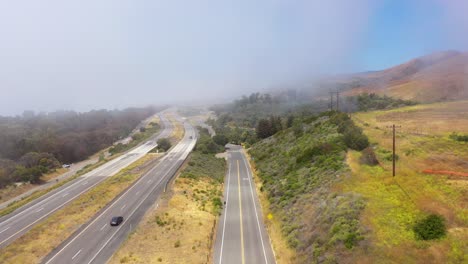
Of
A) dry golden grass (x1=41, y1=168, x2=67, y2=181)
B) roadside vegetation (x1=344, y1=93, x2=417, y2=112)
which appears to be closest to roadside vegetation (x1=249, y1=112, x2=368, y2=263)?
roadside vegetation (x1=344, y1=93, x2=417, y2=112)

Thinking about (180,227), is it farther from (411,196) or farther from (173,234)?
(411,196)

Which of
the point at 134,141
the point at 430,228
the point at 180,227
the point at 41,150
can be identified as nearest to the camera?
the point at 430,228

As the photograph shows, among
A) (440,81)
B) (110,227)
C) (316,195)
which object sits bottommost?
(110,227)

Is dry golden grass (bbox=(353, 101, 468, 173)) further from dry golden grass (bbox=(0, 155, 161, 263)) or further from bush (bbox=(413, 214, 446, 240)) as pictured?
dry golden grass (bbox=(0, 155, 161, 263))

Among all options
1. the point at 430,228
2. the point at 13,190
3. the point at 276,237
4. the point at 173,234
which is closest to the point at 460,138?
the point at 430,228

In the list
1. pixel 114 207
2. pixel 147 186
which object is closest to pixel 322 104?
pixel 147 186

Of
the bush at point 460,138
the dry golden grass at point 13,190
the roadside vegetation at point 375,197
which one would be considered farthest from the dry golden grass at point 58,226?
the bush at point 460,138

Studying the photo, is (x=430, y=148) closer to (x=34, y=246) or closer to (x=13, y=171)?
(x=34, y=246)
